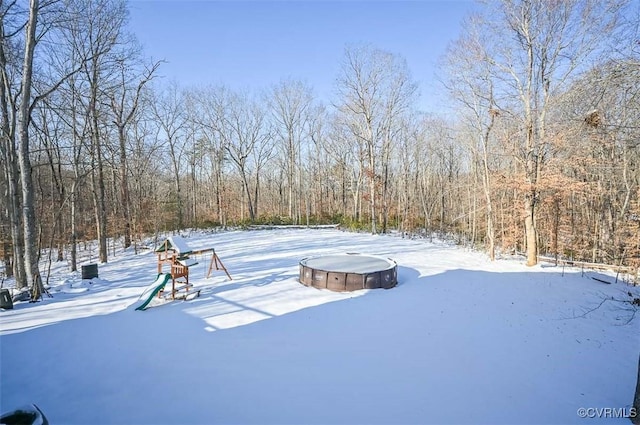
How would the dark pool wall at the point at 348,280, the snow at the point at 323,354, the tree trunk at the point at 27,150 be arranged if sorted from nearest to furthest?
the snow at the point at 323,354, the tree trunk at the point at 27,150, the dark pool wall at the point at 348,280

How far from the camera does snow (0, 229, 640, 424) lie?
3102 millimetres

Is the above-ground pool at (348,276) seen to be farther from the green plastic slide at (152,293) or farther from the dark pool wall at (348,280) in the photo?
the green plastic slide at (152,293)

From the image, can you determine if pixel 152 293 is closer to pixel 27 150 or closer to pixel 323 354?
pixel 323 354

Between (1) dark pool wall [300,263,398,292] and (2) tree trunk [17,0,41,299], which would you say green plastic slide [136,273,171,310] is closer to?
(2) tree trunk [17,0,41,299]

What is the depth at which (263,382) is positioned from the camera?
3523 millimetres

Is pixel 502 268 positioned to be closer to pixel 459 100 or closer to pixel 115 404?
pixel 459 100

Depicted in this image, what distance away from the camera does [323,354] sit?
418 centimetres

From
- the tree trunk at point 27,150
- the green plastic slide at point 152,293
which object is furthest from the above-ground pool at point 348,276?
the tree trunk at point 27,150

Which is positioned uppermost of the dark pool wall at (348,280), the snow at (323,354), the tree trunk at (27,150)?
the tree trunk at (27,150)

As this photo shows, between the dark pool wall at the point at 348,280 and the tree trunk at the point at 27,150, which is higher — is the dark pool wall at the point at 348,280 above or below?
below

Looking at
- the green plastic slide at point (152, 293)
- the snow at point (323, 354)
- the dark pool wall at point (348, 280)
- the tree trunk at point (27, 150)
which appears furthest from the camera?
the dark pool wall at point (348, 280)

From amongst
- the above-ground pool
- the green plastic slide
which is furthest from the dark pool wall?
the green plastic slide

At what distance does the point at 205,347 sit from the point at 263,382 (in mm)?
1281

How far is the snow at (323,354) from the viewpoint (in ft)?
10.2
